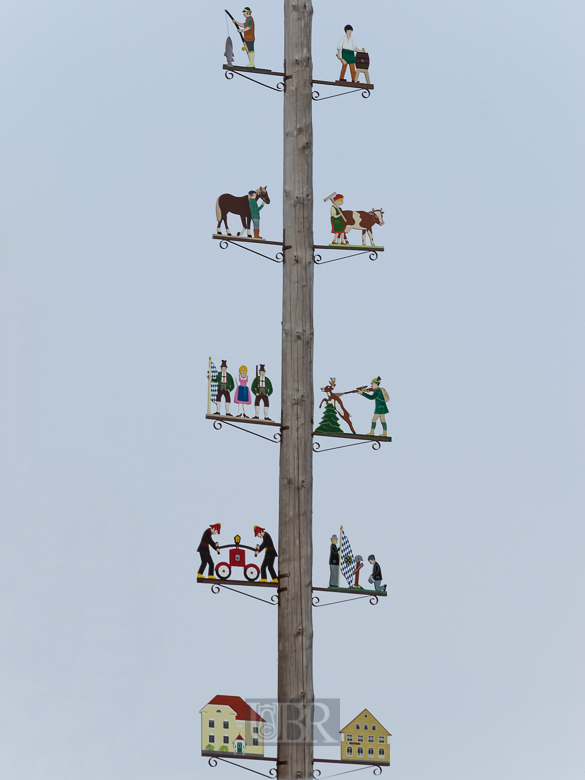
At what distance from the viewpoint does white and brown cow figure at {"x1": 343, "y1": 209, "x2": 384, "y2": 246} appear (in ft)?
23.7

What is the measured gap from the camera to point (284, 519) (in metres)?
6.90

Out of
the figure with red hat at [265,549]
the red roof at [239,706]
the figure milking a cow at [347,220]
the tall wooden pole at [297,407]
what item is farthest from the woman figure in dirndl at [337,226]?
the red roof at [239,706]

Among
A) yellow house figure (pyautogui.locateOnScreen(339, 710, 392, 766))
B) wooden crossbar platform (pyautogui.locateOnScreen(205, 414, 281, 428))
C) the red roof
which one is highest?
wooden crossbar platform (pyautogui.locateOnScreen(205, 414, 281, 428))

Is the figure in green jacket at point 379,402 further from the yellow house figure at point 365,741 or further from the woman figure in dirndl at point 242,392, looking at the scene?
the yellow house figure at point 365,741

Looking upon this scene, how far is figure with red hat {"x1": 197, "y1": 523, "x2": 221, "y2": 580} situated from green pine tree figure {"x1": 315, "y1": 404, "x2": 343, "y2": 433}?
77 cm

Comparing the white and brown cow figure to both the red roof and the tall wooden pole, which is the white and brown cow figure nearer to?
the tall wooden pole

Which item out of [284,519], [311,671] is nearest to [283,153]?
[284,519]

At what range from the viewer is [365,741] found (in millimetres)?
6805

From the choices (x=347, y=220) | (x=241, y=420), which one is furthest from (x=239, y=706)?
(x=347, y=220)

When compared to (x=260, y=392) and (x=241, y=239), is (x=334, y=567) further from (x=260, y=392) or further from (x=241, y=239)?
(x=241, y=239)

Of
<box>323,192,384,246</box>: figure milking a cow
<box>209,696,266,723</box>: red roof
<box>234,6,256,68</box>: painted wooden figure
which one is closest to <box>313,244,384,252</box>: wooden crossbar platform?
<box>323,192,384,246</box>: figure milking a cow

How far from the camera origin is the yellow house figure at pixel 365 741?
679 centimetres

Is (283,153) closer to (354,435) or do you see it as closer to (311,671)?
(354,435)

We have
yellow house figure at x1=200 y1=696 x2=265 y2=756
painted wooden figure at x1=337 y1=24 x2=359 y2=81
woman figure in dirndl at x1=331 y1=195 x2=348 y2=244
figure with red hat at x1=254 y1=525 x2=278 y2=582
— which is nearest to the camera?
yellow house figure at x1=200 y1=696 x2=265 y2=756
